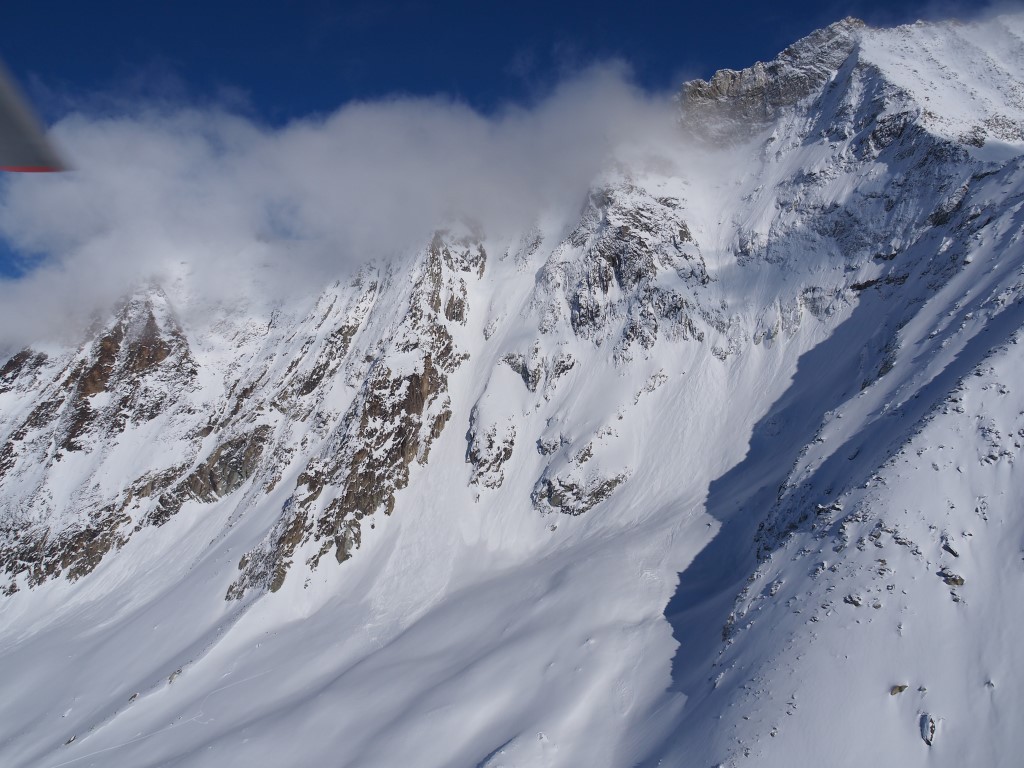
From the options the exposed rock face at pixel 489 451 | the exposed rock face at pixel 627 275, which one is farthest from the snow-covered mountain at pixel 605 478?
the exposed rock face at pixel 627 275

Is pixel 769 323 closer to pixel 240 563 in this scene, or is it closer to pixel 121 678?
pixel 240 563

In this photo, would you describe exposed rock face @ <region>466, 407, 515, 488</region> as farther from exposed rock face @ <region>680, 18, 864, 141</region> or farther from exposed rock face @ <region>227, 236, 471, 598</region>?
exposed rock face @ <region>680, 18, 864, 141</region>

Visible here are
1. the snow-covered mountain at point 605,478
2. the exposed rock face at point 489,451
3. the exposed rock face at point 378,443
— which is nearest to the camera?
the snow-covered mountain at point 605,478

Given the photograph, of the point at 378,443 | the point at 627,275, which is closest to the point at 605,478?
the point at 378,443

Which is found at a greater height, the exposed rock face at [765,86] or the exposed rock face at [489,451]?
the exposed rock face at [765,86]

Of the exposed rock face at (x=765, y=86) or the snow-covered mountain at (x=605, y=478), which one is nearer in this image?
the snow-covered mountain at (x=605, y=478)

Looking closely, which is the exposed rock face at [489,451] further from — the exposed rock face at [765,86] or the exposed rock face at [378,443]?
the exposed rock face at [765,86]

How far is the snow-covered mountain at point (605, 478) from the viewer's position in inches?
801

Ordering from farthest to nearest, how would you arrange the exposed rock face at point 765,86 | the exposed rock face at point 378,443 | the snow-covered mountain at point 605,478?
1. the exposed rock face at point 765,86
2. the exposed rock face at point 378,443
3. the snow-covered mountain at point 605,478

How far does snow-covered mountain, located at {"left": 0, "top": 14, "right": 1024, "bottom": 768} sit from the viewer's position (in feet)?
66.7

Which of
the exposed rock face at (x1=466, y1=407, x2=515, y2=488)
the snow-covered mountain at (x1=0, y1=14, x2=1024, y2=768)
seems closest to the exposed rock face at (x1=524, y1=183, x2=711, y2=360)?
the snow-covered mountain at (x1=0, y1=14, x2=1024, y2=768)

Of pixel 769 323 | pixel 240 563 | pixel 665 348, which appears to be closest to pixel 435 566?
pixel 240 563

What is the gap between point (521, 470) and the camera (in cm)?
5491

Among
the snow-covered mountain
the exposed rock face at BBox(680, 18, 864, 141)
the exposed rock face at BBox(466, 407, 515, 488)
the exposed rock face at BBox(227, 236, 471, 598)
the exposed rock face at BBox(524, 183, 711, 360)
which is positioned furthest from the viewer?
the exposed rock face at BBox(680, 18, 864, 141)
